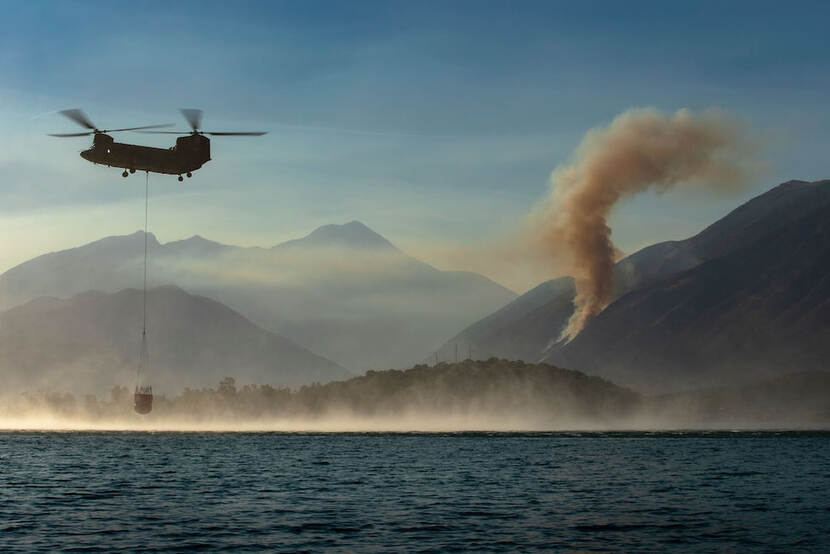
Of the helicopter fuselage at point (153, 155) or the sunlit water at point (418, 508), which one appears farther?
the helicopter fuselage at point (153, 155)

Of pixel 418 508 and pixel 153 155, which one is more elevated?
pixel 153 155

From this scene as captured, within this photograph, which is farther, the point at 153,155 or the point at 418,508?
the point at 153,155

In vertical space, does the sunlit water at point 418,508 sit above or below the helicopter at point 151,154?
below

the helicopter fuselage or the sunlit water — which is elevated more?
the helicopter fuselage

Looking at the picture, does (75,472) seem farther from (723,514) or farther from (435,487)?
(723,514)

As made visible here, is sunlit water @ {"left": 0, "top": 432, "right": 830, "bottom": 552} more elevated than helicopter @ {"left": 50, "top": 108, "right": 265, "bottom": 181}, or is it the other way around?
helicopter @ {"left": 50, "top": 108, "right": 265, "bottom": 181}

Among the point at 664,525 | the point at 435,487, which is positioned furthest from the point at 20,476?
the point at 664,525

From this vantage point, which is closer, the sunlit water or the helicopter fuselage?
the sunlit water

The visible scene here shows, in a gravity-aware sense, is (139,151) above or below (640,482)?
above
